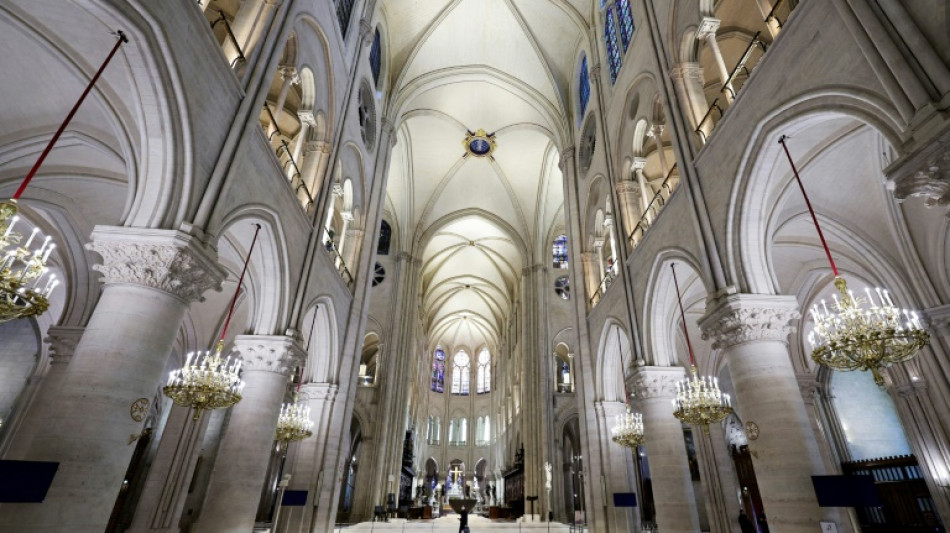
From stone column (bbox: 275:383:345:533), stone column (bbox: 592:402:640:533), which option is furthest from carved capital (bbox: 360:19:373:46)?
stone column (bbox: 592:402:640:533)

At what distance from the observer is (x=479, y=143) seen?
23141 millimetres

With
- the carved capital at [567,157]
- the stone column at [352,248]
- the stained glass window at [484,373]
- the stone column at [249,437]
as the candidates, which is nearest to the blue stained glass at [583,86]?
the carved capital at [567,157]

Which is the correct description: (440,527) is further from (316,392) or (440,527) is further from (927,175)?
(927,175)

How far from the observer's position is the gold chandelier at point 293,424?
371 inches

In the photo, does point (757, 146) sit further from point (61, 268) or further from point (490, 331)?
point (490, 331)

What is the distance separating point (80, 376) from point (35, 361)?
13.0 m

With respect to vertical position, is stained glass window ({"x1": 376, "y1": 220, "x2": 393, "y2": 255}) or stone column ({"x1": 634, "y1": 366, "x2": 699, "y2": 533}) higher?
stained glass window ({"x1": 376, "y1": 220, "x2": 393, "y2": 255})

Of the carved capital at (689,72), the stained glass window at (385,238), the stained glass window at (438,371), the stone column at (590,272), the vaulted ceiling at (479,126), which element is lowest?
the stone column at (590,272)

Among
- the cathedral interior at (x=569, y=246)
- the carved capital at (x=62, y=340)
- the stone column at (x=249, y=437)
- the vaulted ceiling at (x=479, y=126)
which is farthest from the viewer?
the vaulted ceiling at (x=479, y=126)

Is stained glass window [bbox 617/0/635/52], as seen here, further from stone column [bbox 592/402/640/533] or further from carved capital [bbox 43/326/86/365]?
carved capital [bbox 43/326/86/365]

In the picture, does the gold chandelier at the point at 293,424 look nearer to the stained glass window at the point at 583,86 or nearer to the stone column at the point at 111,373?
the stone column at the point at 111,373

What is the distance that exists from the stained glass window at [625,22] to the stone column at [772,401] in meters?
8.61

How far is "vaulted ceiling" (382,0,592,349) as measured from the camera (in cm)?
1759

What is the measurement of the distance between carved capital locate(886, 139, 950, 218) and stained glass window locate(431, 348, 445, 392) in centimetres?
4181
